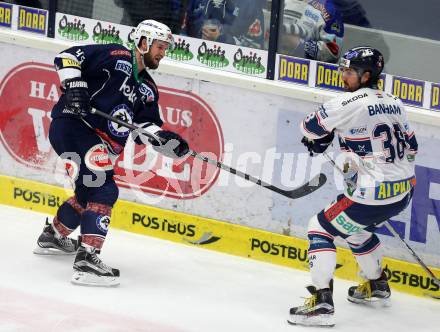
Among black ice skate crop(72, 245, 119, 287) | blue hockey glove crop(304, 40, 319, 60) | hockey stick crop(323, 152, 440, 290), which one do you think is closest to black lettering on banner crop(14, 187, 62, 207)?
black ice skate crop(72, 245, 119, 287)

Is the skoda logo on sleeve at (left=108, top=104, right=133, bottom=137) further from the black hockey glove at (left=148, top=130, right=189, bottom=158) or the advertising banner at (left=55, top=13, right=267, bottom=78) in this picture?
the advertising banner at (left=55, top=13, right=267, bottom=78)

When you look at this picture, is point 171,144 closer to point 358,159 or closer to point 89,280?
point 89,280

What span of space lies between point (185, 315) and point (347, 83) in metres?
1.31

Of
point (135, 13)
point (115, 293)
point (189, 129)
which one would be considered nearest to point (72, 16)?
point (135, 13)

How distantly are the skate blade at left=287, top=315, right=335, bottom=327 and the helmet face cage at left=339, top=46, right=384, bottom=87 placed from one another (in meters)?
1.10

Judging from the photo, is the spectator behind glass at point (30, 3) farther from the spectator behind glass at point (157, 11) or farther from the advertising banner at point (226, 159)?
the spectator behind glass at point (157, 11)

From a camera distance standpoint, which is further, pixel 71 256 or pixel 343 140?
pixel 71 256

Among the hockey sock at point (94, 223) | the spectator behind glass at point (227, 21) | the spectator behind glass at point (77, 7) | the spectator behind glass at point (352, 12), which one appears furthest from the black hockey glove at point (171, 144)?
the spectator behind glass at point (77, 7)

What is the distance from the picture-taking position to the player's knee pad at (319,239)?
5277 mm

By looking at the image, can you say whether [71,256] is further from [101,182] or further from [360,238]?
[360,238]

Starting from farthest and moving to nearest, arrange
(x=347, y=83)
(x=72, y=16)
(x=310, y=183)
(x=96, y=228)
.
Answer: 1. (x=72, y=16)
2. (x=310, y=183)
3. (x=96, y=228)
4. (x=347, y=83)

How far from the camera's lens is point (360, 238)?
18.3 ft

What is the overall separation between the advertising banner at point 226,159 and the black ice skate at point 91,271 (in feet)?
3.20

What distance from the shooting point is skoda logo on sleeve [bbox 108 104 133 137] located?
5.76 meters
